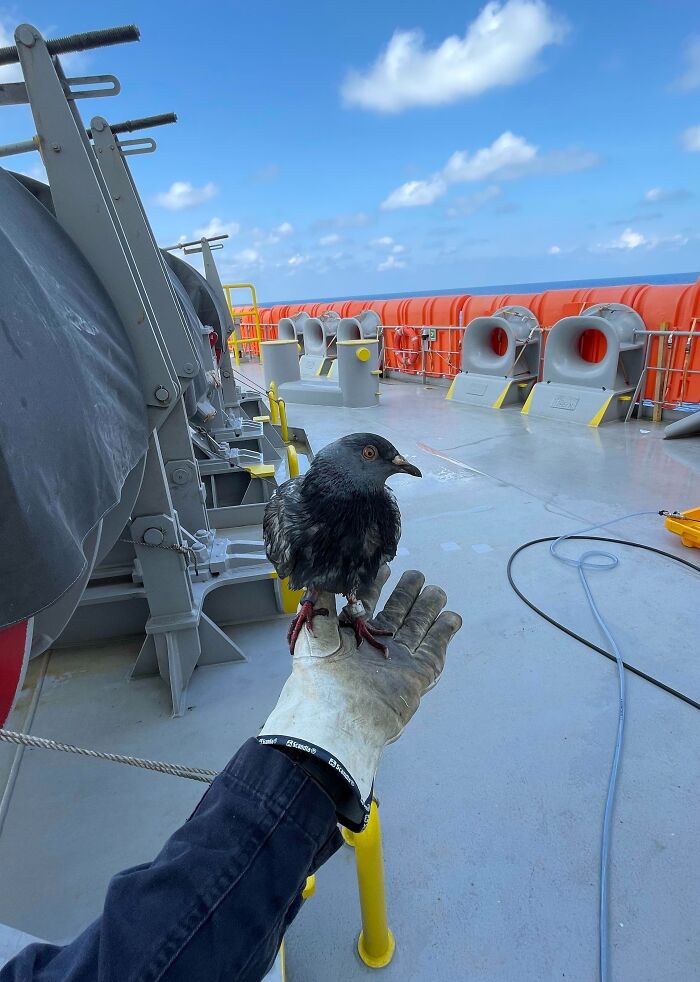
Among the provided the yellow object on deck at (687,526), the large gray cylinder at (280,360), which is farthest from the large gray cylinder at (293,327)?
the yellow object on deck at (687,526)

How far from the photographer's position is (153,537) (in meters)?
2.07

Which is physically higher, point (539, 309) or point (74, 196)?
point (74, 196)

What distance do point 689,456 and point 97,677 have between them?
6085 mm

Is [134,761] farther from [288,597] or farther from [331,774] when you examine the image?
[288,597]

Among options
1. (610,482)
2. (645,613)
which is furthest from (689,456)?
(645,613)

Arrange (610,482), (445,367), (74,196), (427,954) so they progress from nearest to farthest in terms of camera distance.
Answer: (427,954), (74,196), (610,482), (445,367)

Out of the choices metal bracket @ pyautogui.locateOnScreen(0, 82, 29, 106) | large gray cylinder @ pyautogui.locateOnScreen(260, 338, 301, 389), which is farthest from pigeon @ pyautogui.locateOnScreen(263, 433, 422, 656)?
large gray cylinder @ pyautogui.locateOnScreen(260, 338, 301, 389)

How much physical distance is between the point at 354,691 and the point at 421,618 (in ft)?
1.64

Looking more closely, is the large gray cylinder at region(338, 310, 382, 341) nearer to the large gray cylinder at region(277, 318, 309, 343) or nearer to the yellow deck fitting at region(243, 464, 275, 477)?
the large gray cylinder at region(277, 318, 309, 343)

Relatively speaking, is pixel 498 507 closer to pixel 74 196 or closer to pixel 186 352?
pixel 186 352

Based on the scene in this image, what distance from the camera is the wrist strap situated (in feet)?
2.81

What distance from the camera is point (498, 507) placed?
14.5 ft

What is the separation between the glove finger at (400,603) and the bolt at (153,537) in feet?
3.34

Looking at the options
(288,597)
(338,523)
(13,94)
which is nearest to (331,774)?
(338,523)
